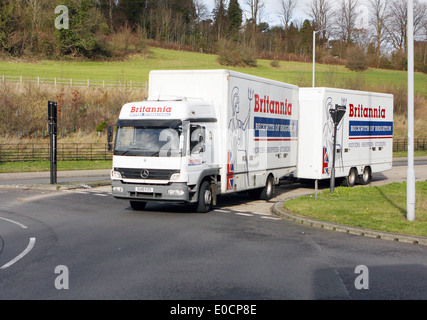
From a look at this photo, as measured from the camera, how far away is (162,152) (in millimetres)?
14016

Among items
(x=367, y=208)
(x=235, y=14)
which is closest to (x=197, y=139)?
(x=367, y=208)

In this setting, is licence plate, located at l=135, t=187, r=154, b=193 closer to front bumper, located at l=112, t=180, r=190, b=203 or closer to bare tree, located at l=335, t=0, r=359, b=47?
front bumper, located at l=112, t=180, r=190, b=203

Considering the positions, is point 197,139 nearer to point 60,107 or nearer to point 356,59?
point 60,107

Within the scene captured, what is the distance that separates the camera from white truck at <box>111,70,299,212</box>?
46.1ft

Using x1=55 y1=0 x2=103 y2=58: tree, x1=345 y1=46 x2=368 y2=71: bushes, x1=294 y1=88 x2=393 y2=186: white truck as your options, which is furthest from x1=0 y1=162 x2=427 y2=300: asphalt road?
x1=345 y1=46 x2=368 y2=71: bushes

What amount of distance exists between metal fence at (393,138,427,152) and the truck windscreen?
137 feet

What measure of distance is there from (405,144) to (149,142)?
43529mm

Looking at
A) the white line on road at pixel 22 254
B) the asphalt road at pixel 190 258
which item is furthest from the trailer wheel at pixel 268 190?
the white line on road at pixel 22 254

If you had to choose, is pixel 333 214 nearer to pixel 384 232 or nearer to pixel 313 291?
pixel 384 232

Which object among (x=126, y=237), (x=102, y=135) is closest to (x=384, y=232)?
(x=126, y=237)

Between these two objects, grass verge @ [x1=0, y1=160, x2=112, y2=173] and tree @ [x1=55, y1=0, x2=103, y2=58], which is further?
tree @ [x1=55, y1=0, x2=103, y2=58]

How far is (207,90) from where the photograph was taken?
15445 mm

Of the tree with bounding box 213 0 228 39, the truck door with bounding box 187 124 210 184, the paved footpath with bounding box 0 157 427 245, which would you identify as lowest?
the paved footpath with bounding box 0 157 427 245

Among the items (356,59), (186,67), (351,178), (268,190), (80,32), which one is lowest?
(268,190)
